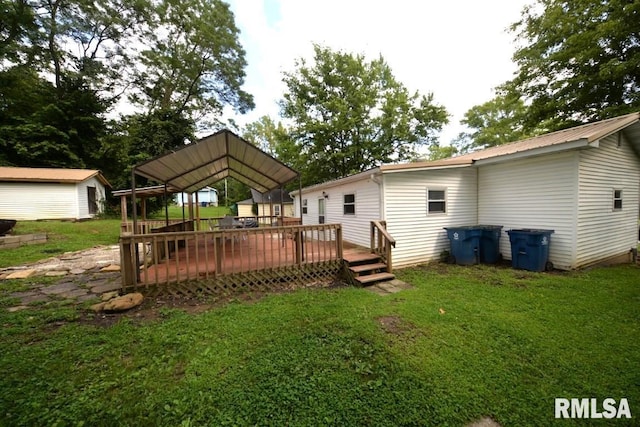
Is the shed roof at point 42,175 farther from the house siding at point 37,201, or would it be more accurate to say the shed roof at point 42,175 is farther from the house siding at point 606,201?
the house siding at point 606,201

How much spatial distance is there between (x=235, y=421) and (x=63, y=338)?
279 centimetres

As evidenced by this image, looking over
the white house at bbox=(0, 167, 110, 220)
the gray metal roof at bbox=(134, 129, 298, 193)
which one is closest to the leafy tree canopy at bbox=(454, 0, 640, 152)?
the gray metal roof at bbox=(134, 129, 298, 193)

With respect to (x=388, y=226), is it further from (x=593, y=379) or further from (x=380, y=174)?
(x=593, y=379)

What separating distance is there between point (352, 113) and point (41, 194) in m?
19.6

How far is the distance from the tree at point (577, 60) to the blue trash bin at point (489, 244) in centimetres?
879

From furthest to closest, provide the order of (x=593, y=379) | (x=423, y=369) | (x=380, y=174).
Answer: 1. (x=380, y=174)
2. (x=423, y=369)
3. (x=593, y=379)

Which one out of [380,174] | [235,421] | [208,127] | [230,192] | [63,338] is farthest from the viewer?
[230,192]

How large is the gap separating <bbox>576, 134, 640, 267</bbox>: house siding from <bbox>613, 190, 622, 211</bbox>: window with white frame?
12cm

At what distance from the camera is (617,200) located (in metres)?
6.95

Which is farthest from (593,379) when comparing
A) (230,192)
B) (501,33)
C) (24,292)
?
(230,192)

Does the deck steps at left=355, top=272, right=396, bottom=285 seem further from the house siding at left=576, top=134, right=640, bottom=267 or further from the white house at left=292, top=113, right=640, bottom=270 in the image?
the house siding at left=576, top=134, right=640, bottom=267

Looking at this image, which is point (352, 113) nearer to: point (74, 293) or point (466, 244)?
point (466, 244)

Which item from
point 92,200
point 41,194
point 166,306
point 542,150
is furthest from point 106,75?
point 542,150

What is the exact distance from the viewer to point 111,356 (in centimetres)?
271
